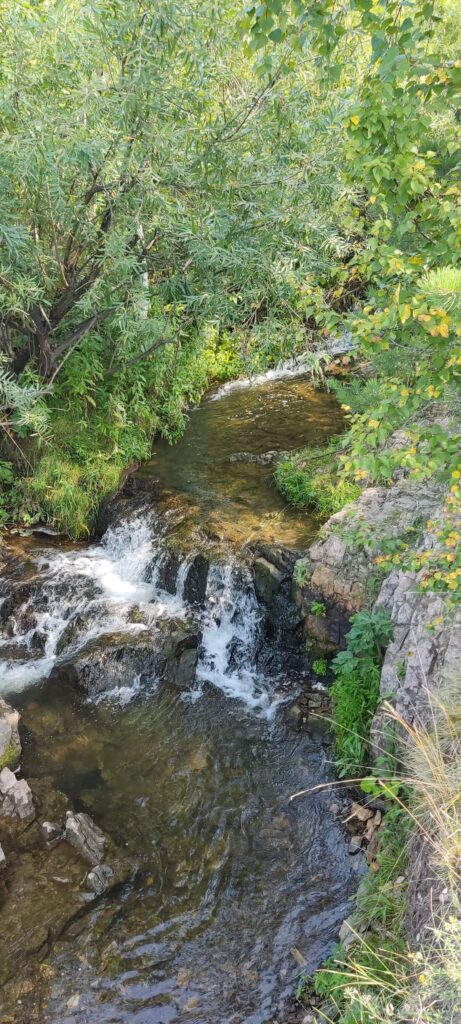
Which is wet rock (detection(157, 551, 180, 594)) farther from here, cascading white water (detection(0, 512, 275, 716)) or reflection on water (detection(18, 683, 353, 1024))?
reflection on water (detection(18, 683, 353, 1024))

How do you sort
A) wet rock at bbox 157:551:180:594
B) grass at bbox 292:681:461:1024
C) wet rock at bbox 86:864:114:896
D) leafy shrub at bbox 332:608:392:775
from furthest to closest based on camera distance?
1. wet rock at bbox 157:551:180:594
2. leafy shrub at bbox 332:608:392:775
3. wet rock at bbox 86:864:114:896
4. grass at bbox 292:681:461:1024

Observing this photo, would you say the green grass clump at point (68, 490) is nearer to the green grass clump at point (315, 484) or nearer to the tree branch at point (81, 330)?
the tree branch at point (81, 330)

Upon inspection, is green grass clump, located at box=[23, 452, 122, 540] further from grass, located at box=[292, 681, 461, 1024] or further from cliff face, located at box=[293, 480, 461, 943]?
grass, located at box=[292, 681, 461, 1024]

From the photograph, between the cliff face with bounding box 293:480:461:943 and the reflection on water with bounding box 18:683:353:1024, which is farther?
the reflection on water with bounding box 18:683:353:1024

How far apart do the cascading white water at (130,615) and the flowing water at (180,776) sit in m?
0.02

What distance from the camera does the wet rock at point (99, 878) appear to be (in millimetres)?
5234

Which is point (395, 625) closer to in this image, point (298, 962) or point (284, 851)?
point (284, 851)

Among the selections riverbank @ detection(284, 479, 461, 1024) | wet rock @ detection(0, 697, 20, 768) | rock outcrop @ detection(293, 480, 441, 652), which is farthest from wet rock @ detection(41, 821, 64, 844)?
rock outcrop @ detection(293, 480, 441, 652)

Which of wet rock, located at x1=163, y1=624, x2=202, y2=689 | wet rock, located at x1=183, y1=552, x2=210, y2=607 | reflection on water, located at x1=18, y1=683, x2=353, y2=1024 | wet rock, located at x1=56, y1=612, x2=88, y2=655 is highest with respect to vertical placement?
wet rock, located at x1=183, y1=552, x2=210, y2=607

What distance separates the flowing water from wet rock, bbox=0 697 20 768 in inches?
8.4

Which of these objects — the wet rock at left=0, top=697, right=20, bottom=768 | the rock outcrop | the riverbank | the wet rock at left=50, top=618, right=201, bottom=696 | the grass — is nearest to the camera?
the grass

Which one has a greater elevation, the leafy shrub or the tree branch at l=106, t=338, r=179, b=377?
the tree branch at l=106, t=338, r=179, b=377

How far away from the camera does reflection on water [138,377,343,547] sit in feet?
30.0

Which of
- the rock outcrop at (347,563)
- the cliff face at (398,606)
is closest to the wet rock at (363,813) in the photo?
the cliff face at (398,606)
